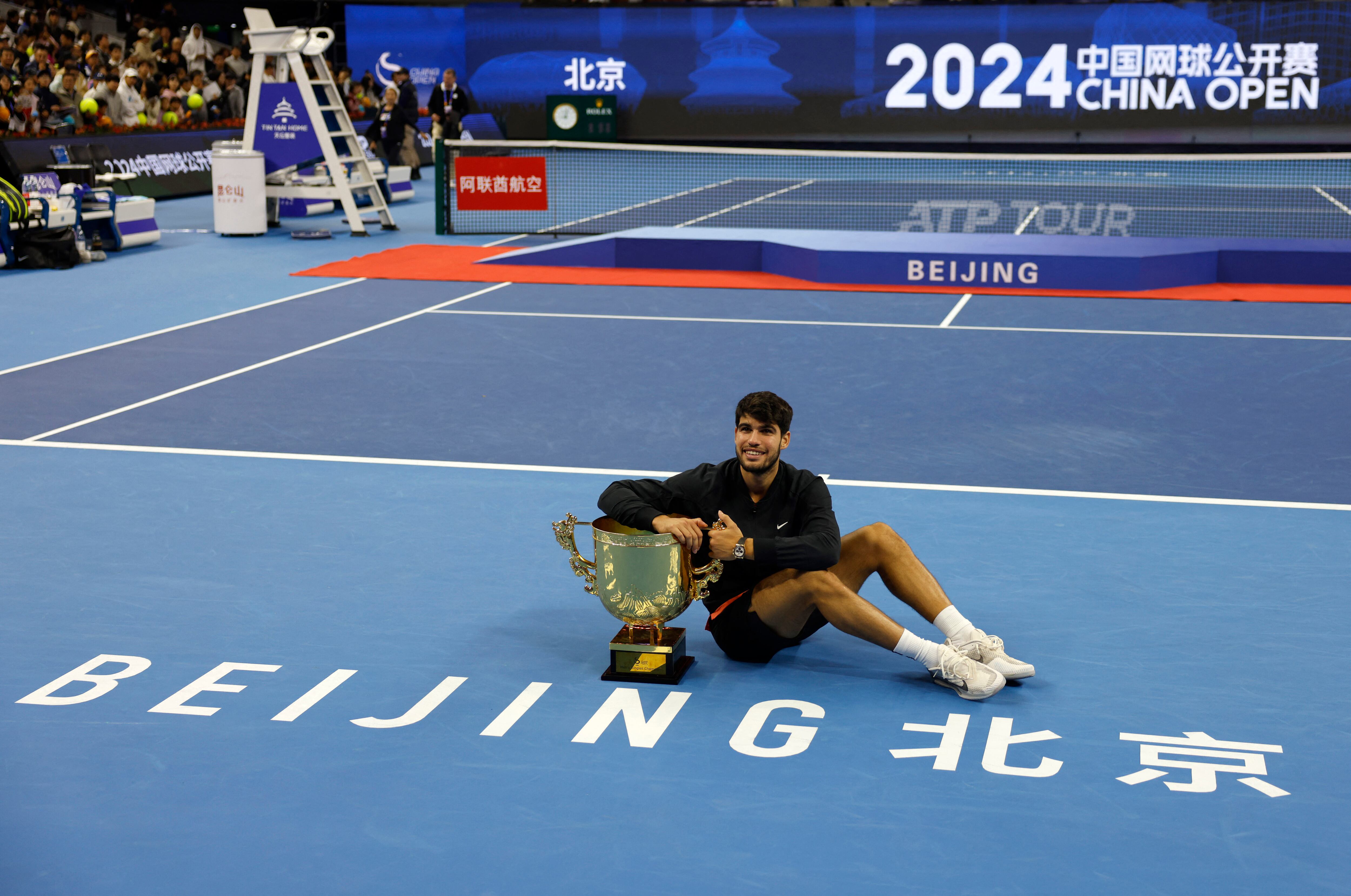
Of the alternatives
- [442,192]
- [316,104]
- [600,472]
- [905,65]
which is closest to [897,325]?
[600,472]

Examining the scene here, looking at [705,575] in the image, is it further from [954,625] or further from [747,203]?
[747,203]

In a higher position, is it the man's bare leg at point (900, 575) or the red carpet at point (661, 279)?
the red carpet at point (661, 279)

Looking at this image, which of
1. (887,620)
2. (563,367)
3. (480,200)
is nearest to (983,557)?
(887,620)

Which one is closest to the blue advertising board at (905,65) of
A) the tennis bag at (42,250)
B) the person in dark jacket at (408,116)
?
the person in dark jacket at (408,116)

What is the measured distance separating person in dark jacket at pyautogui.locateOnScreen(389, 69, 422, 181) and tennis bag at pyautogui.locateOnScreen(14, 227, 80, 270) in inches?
392

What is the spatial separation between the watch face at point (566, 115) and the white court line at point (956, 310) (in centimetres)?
2158

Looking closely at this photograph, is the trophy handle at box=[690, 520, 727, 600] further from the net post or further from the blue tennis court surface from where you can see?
the net post

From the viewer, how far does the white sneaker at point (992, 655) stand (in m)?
5.02

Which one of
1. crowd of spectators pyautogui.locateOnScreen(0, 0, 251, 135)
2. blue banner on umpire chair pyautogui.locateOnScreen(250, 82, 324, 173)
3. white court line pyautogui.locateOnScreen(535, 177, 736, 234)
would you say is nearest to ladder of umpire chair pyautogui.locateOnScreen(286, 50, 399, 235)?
blue banner on umpire chair pyautogui.locateOnScreen(250, 82, 324, 173)

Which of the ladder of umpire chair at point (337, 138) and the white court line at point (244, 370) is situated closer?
the white court line at point (244, 370)

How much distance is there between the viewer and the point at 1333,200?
74.2 feet

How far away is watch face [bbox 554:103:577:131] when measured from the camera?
3444 centimetres

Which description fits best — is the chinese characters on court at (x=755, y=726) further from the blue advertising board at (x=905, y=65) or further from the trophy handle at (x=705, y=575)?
the blue advertising board at (x=905, y=65)

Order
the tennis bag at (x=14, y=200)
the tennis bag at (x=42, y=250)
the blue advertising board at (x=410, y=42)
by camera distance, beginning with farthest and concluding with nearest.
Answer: the blue advertising board at (x=410, y=42) → the tennis bag at (x=42, y=250) → the tennis bag at (x=14, y=200)
